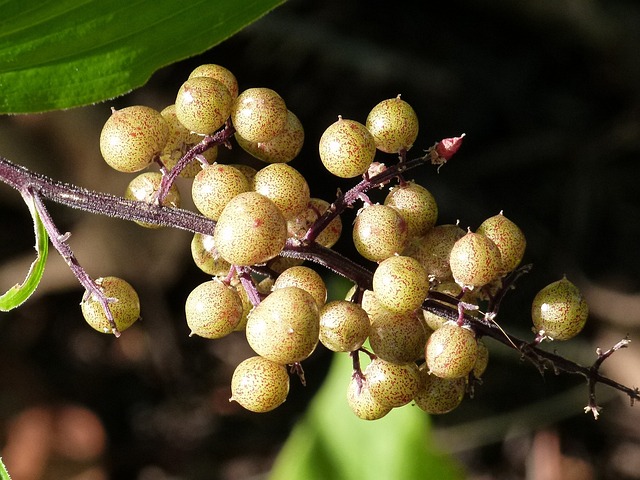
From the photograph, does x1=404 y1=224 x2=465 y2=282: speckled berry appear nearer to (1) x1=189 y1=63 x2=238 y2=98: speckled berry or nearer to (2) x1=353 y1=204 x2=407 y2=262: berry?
(2) x1=353 y1=204 x2=407 y2=262: berry

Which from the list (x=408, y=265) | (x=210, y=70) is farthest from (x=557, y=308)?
(x=210, y=70)

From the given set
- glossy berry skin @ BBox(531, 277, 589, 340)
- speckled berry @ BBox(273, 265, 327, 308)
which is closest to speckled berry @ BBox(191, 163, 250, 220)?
speckled berry @ BBox(273, 265, 327, 308)

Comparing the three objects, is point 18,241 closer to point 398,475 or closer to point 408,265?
point 398,475

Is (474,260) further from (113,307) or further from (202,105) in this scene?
(113,307)

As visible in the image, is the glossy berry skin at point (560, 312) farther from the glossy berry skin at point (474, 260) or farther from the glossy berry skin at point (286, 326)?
the glossy berry skin at point (286, 326)

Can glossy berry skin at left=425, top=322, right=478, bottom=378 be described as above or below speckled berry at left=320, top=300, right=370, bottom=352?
below

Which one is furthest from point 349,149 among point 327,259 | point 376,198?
point 376,198

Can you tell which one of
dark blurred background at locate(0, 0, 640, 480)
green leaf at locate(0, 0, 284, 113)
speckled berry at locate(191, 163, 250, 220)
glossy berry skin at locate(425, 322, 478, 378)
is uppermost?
green leaf at locate(0, 0, 284, 113)

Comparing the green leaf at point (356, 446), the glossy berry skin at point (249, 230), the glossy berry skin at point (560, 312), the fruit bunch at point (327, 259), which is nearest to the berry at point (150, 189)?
the fruit bunch at point (327, 259)
